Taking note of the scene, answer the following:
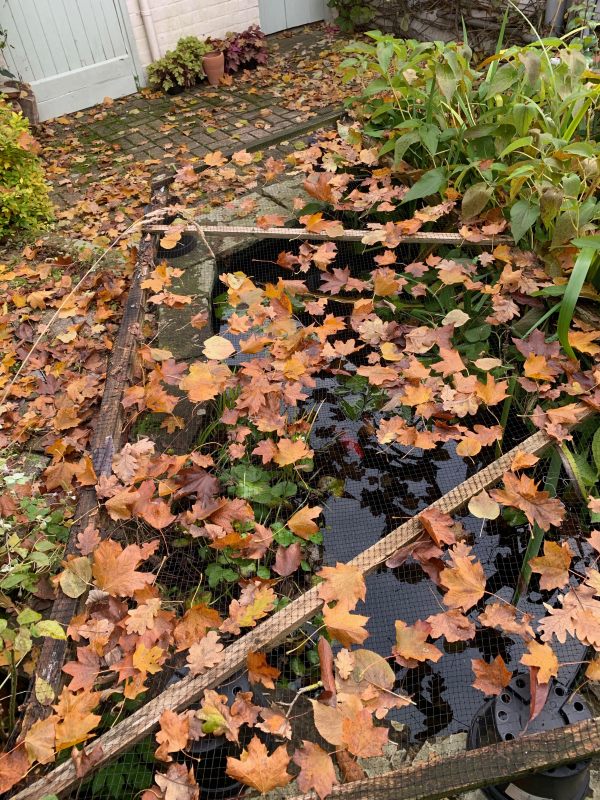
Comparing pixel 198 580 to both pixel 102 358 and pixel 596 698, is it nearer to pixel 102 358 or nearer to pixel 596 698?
pixel 596 698

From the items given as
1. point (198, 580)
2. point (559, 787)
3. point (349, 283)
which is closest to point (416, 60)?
point (349, 283)

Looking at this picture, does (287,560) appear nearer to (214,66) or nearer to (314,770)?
(314,770)

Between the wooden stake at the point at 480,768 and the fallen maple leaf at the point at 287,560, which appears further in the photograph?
the fallen maple leaf at the point at 287,560

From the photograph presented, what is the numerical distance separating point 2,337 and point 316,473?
179cm

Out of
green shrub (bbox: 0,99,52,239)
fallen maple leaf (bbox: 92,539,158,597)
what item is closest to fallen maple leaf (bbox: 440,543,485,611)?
fallen maple leaf (bbox: 92,539,158,597)

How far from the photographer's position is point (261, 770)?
4.03 feet

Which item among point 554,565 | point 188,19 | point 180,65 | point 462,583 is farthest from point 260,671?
point 188,19

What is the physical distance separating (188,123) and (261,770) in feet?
16.9

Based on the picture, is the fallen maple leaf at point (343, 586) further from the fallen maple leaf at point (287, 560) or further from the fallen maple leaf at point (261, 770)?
the fallen maple leaf at point (261, 770)

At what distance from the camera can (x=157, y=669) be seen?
4.79ft

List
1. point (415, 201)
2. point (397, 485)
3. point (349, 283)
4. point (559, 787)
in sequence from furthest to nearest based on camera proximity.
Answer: point (415, 201) < point (349, 283) < point (397, 485) < point (559, 787)

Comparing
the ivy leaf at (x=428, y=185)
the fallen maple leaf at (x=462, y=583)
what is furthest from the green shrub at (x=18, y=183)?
the fallen maple leaf at (x=462, y=583)

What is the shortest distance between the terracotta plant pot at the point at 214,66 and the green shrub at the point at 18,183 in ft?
8.99

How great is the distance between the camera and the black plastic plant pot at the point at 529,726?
1291mm
